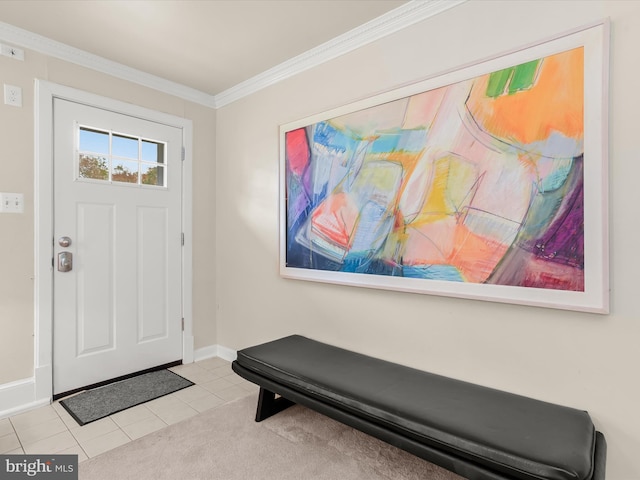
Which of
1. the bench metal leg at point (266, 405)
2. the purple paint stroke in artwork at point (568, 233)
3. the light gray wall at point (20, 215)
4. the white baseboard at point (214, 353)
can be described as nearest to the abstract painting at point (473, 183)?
the purple paint stroke in artwork at point (568, 233)

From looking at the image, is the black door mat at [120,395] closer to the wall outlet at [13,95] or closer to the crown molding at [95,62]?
the wall outlet at [13,95]

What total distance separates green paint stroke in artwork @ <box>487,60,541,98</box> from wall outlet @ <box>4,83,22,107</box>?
285cm

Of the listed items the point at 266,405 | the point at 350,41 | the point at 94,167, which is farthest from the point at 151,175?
the point at 266,405

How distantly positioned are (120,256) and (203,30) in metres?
1.76

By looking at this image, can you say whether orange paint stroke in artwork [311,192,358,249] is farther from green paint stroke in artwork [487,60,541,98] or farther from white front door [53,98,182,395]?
white front door [53,98,182,395]

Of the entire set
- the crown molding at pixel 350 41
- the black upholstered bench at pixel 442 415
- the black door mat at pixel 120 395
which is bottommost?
the black door mat at pixel 120 395

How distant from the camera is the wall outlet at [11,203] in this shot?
2.22 m

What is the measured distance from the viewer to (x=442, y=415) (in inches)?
56.2

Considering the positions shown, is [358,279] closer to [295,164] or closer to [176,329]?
[295,164]

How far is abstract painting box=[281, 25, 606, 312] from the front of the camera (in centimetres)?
150

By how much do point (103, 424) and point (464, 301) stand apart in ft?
7.34

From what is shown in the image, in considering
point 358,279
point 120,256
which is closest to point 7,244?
point 120,256

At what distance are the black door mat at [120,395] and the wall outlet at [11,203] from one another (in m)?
1.33

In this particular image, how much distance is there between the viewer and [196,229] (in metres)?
3.23
